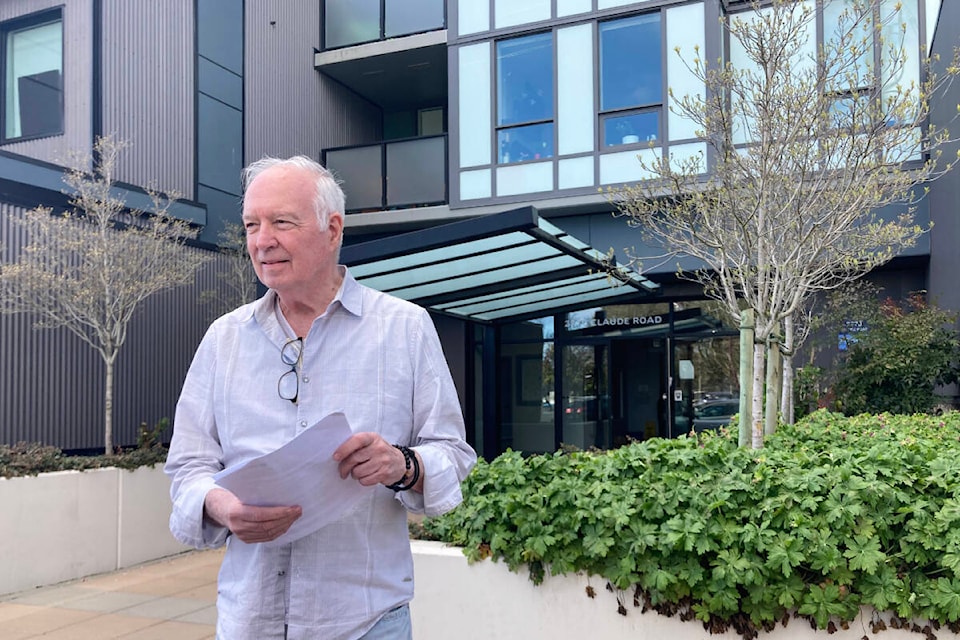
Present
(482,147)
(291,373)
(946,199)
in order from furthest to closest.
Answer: (482,147) → (946,199) → (291,373)

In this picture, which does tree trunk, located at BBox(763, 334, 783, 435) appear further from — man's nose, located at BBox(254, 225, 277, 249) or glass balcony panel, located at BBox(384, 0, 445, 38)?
glass balcony panel, located at BBox(384, 0, 445, 38)

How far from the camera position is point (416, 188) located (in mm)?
13992

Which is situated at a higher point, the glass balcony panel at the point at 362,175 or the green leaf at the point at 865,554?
the glass balcony panel at the point at 362,175

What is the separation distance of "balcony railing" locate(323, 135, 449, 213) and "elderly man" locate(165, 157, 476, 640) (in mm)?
11968

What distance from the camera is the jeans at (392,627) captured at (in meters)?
1.81

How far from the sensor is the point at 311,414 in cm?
→ 183

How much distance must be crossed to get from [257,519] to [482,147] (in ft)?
39.1

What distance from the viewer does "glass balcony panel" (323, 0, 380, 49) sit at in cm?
1552

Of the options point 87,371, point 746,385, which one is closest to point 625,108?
point 746,385

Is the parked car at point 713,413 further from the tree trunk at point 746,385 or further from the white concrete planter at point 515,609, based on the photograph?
the white concrete planter at point 515,609

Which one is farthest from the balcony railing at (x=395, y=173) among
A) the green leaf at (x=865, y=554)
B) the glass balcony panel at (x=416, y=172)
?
the green leaf at (x=865, y=554)

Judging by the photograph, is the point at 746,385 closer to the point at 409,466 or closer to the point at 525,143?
the point at 409,466

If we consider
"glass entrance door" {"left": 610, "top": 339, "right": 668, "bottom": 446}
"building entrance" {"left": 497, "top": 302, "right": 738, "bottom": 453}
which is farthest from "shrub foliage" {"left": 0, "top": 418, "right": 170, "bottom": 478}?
"glass entrance door" {"left": 610, "top": 339, "right": 668, "bottom": 446}

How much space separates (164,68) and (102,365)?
497 centimetres
